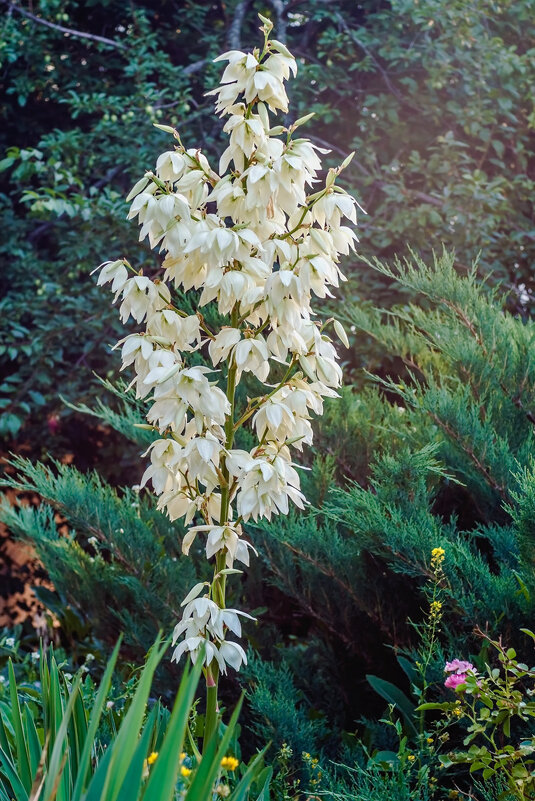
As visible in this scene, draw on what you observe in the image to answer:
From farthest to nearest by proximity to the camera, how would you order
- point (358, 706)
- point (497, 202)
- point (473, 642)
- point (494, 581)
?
point (497, 202) → point (358, 706) → point (473, 642) → point (494, 581)

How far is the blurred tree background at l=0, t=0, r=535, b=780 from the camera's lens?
2.42 metres

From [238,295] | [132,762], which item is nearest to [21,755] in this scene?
[132,762]

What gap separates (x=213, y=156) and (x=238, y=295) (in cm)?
275

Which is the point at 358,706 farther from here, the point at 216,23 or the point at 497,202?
the point at 216,23

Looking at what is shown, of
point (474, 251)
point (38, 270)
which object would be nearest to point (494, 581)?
point (474, 251)

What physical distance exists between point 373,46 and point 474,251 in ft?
3.83

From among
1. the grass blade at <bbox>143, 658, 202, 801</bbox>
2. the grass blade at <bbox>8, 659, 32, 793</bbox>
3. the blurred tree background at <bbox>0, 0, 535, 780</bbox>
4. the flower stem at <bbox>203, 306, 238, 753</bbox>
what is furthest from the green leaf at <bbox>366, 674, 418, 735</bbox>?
the grass blade at <bbox>143, 658, 202, 801</bbox>

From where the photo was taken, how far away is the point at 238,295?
4.69 feet

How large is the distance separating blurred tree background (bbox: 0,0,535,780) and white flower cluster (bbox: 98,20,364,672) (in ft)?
2.71

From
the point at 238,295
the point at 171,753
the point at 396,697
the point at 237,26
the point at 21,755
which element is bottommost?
the point at 396,697

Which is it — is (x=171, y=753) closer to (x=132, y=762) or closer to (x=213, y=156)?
(x=132, y=762)

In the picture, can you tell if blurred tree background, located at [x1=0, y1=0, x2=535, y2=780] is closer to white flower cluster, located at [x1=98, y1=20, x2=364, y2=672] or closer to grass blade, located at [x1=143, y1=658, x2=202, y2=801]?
white flower cluster, located at [x1=98, y1=20, x2=364, y2=672]

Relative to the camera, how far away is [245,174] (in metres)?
1.46

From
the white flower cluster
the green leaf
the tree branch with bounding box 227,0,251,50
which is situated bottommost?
the green leaf
